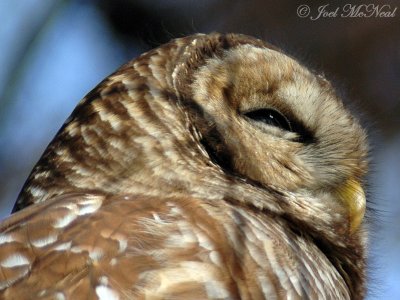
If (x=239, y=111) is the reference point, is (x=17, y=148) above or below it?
below

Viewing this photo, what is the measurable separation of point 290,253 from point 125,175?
1.80 feet

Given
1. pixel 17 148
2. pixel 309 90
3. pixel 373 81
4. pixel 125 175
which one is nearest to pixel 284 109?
pixel 309 90

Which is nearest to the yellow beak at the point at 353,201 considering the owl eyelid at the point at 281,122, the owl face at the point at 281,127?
the owl face at the point at 281,127

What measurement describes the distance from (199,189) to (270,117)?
58 centimetres

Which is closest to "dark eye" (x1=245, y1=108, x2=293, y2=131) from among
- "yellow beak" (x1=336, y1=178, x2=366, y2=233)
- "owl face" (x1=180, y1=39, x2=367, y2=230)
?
"owl face" (x1=180, y1=39, x2=367, y2=230)

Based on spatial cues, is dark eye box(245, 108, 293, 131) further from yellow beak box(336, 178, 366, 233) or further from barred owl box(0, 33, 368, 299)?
yellow beak box(336, 178, 366, 233)

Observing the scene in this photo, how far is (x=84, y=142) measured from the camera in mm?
3146

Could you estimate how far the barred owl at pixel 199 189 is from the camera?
2.60 m

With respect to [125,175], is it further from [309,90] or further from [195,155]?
[309,90]

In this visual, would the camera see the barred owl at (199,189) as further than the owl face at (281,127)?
No

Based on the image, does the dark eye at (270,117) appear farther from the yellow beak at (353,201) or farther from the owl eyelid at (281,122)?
the yellow beak at (353,201)

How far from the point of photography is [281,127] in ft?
11.5

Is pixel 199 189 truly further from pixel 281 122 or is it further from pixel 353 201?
pixel 353 201

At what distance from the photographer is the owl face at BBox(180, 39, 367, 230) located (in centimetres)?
329
